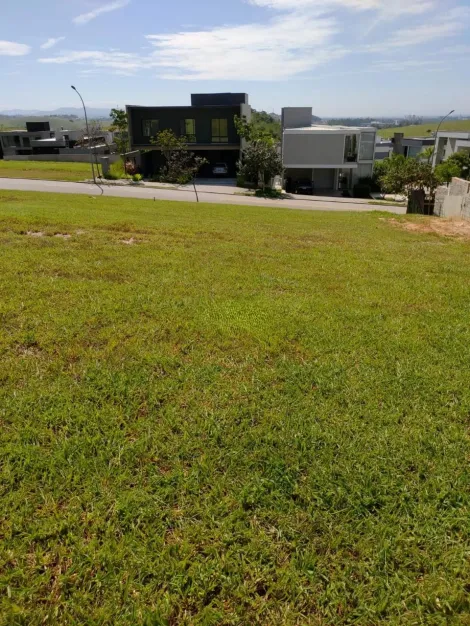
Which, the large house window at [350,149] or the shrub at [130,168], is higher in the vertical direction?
the large house window at [350,149]

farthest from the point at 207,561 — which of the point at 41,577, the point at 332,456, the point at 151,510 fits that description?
the point at 332,456

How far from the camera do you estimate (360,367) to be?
4.03 m

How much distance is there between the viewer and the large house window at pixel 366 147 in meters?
37.6

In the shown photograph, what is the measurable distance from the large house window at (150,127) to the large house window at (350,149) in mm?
15832

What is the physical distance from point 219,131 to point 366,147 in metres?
12.8

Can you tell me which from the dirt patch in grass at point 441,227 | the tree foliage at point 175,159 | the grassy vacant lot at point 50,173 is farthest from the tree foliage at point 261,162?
the dirt patch in grass at point 441,227

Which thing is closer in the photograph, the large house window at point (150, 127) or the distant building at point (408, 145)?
the large house window at point (150, 127)

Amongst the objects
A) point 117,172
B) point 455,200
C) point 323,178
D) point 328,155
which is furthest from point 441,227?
point 117,172

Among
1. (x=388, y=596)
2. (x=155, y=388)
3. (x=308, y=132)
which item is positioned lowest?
(x=388, y=596)

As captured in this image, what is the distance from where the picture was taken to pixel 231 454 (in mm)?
2979

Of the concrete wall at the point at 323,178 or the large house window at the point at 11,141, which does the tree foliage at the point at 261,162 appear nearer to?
the concrete wall at the point at 323,178

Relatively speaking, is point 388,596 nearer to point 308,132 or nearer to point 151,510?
point 151,510

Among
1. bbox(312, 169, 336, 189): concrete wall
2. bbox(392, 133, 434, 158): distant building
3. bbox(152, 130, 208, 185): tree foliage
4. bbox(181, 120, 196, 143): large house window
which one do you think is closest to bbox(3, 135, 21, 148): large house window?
bbox(181, 120, 196, 143): large house window

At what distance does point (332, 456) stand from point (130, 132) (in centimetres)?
3871
